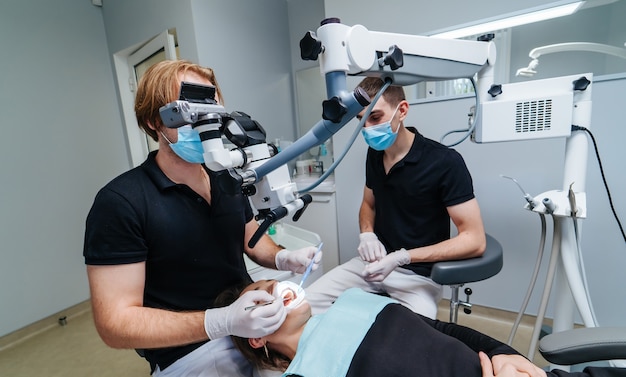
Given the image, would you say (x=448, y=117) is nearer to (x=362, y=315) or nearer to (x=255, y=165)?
(x=362, y=315)

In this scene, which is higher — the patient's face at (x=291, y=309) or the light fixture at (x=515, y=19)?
the light fixture at (x=515, y=19)

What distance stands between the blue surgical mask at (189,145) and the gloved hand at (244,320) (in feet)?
1.40

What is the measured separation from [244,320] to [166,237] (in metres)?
0.35

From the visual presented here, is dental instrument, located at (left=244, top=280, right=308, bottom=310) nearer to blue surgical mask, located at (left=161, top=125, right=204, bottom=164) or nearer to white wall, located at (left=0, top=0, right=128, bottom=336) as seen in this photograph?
blue surgical mask, located at (left=161, top=125, right=204, bottom=164)

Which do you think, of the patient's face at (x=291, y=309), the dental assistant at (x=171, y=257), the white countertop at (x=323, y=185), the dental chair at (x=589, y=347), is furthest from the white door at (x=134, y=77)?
the dental chair at (x=589, y=347)

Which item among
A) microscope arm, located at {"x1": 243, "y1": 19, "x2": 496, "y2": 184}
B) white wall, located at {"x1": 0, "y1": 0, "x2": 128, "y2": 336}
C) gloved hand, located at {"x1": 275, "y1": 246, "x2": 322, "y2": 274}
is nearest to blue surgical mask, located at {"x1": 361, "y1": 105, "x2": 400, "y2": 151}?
microscope arm, located at {"x1": 243, "y1": 19, "x2": 496, "y2": 184}

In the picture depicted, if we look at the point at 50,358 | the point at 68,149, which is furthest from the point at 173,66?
the point at 50,358

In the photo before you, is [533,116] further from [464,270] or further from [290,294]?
[290,294]

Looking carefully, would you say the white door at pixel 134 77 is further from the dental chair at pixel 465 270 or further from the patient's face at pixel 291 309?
the dental chair at pixel 465 270

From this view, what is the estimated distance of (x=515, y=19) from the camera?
1425mm

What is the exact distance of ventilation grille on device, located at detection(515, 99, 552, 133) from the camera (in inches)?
38.3

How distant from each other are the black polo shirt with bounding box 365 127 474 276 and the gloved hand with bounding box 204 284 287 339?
806mm

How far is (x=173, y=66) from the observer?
90 centimetres

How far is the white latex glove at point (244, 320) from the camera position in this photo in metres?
0.76
